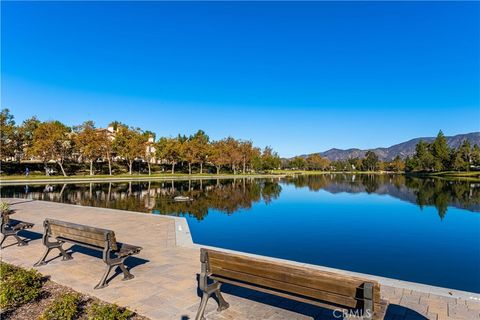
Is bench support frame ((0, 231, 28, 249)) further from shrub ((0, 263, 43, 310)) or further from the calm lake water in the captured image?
the calm lake water

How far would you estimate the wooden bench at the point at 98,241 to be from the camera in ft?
19.0

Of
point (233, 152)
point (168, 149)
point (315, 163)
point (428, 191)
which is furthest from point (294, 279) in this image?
point (315, 163)

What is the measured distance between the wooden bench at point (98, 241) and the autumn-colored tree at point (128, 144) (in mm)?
54057

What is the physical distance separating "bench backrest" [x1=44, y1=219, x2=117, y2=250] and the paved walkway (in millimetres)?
729

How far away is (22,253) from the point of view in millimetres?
8094

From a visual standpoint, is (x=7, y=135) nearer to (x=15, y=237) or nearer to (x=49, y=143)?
(x=49, y=143)

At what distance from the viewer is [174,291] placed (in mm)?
5652

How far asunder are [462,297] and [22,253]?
945 centimetres

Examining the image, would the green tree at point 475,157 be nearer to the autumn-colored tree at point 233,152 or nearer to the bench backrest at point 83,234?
the autumn-colored tree at point 233,152

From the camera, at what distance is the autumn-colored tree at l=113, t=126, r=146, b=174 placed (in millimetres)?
59156

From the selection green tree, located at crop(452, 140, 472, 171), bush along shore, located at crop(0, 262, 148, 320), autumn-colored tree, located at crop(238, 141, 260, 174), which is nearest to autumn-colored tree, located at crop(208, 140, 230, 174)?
autumn-colored tree, located at crop(238, 141, 260, 174)

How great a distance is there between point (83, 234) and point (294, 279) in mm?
4361

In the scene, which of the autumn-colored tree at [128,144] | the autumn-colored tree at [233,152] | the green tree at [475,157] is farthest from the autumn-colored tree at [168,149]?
the green tree at [475,157]

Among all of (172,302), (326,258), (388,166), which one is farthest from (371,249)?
(388,166)
